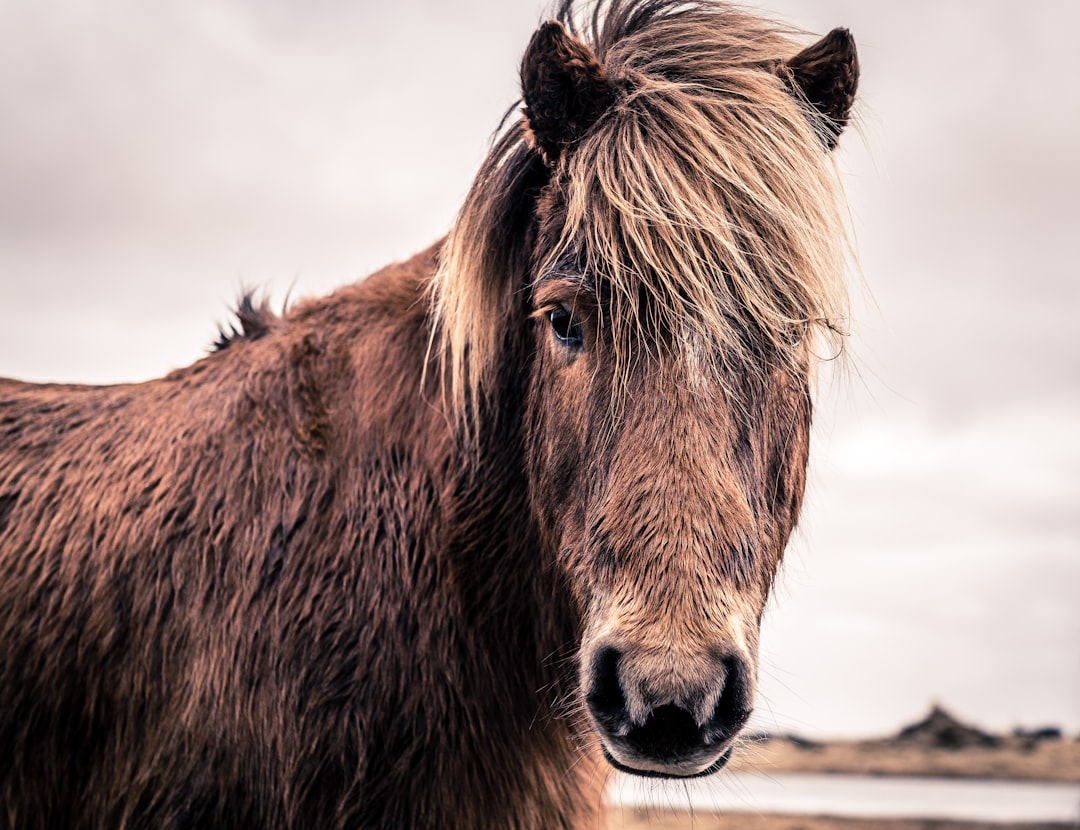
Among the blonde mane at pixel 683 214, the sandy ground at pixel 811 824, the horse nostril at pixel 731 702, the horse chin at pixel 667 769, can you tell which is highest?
the blonde mane at pixel 683 214

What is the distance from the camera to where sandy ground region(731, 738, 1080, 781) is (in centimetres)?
1346

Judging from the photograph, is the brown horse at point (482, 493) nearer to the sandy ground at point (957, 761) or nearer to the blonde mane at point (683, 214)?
the blonde mane at point (683, 214)

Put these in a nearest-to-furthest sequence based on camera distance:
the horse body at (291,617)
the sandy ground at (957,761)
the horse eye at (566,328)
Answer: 1. the horse eye at (566,328)
2. the horse body at (291,617)
3. the sandy ground at (957,761)

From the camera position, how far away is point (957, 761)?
13727 mm

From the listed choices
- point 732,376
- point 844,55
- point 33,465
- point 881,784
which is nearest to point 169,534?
point 33,465

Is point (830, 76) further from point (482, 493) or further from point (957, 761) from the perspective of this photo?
point (957, 761)

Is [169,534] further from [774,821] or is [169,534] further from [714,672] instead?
[774,821]

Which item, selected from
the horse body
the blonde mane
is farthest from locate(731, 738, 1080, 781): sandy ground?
the blonde mane

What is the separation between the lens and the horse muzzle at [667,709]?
2.11m

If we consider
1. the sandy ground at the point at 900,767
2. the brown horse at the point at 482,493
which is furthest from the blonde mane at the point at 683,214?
the sandy ground at the point at 900,767

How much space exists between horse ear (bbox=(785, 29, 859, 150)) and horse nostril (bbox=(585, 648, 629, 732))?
184 centimetres

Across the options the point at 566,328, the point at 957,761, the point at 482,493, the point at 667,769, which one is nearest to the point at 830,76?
the point at 566,328

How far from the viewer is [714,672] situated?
7.06ft

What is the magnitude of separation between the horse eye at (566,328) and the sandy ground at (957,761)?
37.4 ft
